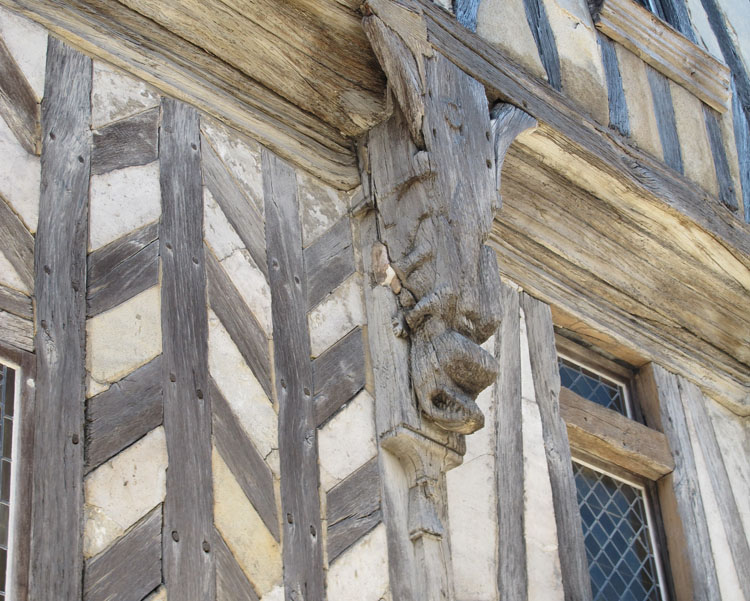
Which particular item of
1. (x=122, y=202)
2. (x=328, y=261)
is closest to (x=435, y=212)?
(x=328, y=261)

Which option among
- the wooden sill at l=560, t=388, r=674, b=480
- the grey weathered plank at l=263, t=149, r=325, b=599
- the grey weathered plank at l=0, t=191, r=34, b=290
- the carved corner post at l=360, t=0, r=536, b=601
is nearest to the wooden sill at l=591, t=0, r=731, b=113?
the carved corner post at l=360, t=0, r=536, b=601

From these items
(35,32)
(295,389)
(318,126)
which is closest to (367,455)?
(295,389)

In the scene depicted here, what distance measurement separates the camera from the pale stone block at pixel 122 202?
11.6 feet

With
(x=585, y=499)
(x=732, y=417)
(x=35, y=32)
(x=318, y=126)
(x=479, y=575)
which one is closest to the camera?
(x=35, y=32)

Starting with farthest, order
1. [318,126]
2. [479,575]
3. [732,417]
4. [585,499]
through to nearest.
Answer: [732,417] → [585,499] → [318,126] → [479,575]

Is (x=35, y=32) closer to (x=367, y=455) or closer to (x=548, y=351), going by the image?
(x=367, y=455)

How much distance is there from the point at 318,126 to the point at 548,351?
1.17m

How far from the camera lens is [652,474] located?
201 inches

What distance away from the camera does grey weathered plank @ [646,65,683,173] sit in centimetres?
540

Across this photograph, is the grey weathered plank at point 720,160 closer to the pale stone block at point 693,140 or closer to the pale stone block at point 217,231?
the pale stone block at point 693,140

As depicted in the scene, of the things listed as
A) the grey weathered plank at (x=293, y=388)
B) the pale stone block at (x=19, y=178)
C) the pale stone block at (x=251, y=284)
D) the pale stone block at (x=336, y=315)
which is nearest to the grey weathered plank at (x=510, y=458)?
the pale stone block at (x=336, y=315)

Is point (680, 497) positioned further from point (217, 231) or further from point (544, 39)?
point (217, 231)

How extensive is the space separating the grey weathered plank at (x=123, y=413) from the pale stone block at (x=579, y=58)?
2290 mm

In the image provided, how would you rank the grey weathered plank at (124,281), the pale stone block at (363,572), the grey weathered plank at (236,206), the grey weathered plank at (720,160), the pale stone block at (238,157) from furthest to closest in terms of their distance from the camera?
A: the grey weathered plank at (720,160) → the pale stone block at (238,157) → the grey weathered plank at (236,206) → the pale stone block at (363,572) → the grey weathered plank at (124,281)
